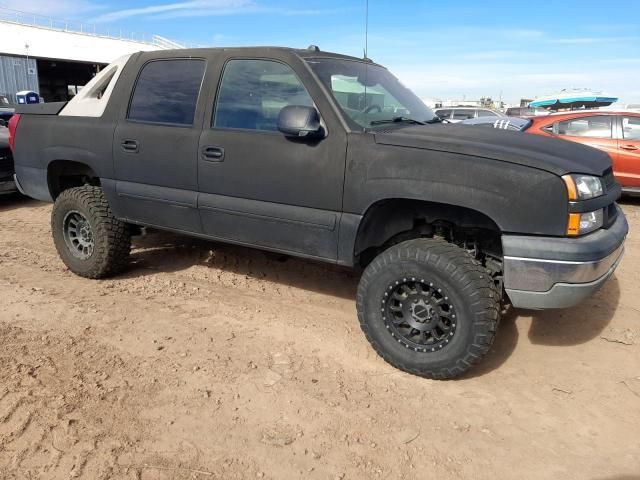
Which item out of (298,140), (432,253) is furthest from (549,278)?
(298,140)

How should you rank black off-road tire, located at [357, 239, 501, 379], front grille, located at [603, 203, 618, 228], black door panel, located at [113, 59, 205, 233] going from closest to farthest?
black off-road tire, located at [357, 239, 501, 379], front grille, located at [603, 203, 618, 228], black door panel, located at [113, 59, 205, 233]

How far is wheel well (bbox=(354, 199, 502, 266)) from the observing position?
3.12 metres

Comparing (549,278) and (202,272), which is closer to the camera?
(549,278)

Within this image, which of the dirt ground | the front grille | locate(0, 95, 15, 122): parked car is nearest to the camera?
the dirt ground

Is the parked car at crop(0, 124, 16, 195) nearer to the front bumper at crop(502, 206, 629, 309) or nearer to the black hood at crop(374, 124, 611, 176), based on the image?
the black hood at crop(374, 124, 611, 176)

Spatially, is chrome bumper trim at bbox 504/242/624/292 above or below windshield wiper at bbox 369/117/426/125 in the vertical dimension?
below

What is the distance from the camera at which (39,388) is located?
9.63ft

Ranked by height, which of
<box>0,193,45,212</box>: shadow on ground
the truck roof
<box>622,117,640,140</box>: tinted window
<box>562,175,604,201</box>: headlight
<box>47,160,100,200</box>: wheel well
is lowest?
<box>0,193,45,212</box>: shadow on ground

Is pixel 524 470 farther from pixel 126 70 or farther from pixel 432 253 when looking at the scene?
pixel 126 70

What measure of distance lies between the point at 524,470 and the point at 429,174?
5.19ft

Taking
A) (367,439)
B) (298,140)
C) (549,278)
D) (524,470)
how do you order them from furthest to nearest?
(298,140) < (549,278) < (367,439) < (524,470)

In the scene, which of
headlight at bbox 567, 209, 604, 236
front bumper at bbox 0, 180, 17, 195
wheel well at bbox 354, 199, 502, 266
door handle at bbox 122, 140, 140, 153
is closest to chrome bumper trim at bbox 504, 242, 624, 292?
headlight at bbox 567, 209, 604, 236

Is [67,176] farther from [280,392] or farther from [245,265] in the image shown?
[280,392]

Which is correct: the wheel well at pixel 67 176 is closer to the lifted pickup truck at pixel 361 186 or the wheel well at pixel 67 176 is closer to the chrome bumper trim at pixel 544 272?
the lifted pickup truck at pixel 361 186
